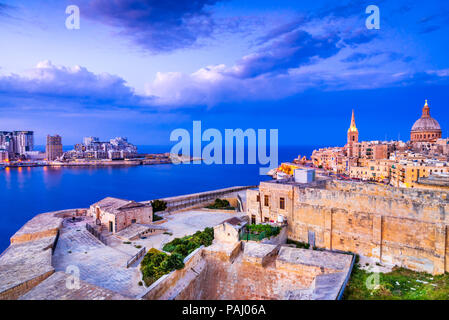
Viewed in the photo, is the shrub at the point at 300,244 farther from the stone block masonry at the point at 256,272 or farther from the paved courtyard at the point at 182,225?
the paved courtyard at the point at 182,225

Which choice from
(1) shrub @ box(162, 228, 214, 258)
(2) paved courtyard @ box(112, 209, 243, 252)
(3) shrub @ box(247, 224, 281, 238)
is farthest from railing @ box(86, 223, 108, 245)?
(3) shrub @ box(247, 224, 281, 238)

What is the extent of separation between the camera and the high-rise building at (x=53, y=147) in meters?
133

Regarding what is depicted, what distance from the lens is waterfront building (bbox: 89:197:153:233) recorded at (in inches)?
750

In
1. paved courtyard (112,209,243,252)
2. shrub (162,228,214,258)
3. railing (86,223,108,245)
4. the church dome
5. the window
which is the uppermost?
the church dome

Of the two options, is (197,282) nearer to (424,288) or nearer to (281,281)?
(281,281)

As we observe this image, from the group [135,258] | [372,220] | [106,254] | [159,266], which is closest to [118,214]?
[106,254]

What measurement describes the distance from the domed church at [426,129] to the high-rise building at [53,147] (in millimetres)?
147180

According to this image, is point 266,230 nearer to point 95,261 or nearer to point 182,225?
point 182,225

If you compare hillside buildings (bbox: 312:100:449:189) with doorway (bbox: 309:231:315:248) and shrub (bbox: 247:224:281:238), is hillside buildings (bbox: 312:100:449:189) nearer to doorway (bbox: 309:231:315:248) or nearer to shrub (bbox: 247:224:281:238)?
doorway (bbox: 309:231:315:248)

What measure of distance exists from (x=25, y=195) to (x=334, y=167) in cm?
7549

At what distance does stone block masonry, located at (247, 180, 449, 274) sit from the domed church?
81.9 metres

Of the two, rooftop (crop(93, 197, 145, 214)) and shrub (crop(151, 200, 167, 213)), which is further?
shrub (crop(151, 200, 167, 213))
